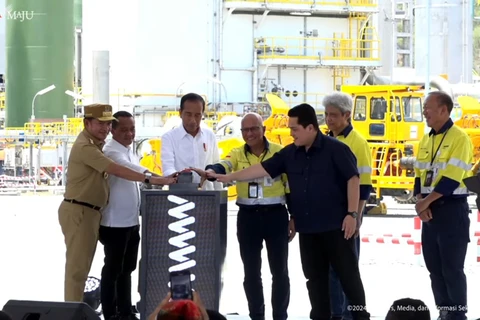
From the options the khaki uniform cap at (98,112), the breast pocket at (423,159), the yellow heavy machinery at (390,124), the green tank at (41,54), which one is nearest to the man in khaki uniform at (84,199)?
the khaki uniform cap at (98,112)

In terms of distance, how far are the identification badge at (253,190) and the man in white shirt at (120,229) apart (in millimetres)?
769

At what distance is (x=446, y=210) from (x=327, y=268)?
3.20ft

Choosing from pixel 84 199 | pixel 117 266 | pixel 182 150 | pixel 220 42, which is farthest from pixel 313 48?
pixel 84 199

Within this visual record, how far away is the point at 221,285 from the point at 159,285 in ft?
1.37

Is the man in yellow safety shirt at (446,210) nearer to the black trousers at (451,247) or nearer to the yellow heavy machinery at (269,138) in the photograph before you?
the black trousers at (451,247)

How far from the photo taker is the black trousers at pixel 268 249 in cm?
745

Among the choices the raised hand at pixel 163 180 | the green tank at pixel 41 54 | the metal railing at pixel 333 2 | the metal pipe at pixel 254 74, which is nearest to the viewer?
the raised hand at pixel 163 180

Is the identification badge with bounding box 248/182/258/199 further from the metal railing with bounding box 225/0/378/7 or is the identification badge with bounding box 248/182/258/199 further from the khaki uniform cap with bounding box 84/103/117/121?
the metal railing with bounding box 225/0/378/7

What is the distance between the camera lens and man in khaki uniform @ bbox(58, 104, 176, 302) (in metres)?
7.29

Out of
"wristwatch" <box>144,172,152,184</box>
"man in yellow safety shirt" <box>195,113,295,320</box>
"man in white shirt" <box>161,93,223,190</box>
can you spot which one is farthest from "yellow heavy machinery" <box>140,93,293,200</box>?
"wristwatch" <box>144,172,152,184</box>

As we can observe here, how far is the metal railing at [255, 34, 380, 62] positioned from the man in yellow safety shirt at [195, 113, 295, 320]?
30528 millimetres

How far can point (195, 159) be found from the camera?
7.71 metres

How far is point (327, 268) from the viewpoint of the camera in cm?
703

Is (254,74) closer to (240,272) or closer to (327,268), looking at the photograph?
(240,272)
